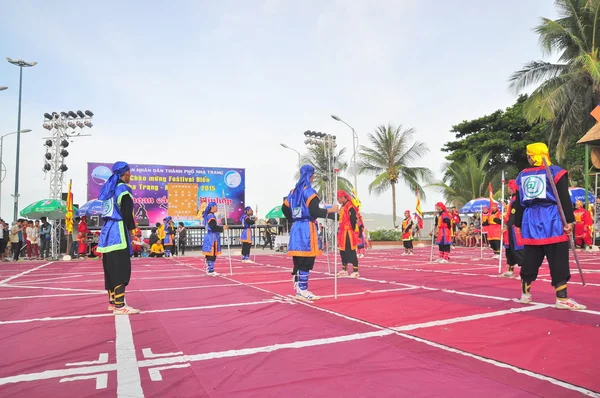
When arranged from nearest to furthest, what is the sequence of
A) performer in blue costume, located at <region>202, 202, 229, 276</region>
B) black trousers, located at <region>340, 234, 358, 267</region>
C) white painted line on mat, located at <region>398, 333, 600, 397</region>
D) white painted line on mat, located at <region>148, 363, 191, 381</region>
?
white painted line on mat, located at <region>398, 333, 600, 397</region>
white painted line on mat, located at <region>148, 363, 191, 381</region>
black trousers, located at <region>340, 234, 358, 267</region>
performer in blue costume, located at <region>202, 202, 229, 276</region>

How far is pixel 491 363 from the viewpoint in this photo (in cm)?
326

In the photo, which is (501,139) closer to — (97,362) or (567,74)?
(567,74)

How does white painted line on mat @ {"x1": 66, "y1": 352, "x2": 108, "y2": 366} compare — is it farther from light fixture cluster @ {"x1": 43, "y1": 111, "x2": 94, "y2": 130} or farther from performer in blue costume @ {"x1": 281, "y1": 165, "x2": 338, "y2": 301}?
light fixture cluster @ {"x1": 43, "y1": 111, "x2": 94, "y2": 130}

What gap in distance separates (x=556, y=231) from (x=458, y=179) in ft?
93.4

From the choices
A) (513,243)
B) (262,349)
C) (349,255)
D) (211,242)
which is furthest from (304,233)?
(211,242)

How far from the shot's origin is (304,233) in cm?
641

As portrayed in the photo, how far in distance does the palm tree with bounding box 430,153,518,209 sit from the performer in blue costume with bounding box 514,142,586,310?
27019 mm

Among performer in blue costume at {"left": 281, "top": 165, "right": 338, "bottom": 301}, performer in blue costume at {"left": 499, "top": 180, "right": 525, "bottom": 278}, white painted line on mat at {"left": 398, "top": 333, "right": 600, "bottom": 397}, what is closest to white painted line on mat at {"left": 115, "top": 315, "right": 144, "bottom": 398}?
white painted line on mat at {"left": 398, "top": 333, "right": 600, "bottom": 397}

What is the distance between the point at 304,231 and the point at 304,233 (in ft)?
0.10

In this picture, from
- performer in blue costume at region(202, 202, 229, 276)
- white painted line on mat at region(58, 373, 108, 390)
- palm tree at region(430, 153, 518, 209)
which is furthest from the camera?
palm tree at region(430, 153, 518, 209)

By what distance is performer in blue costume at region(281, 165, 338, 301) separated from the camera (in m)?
6.31

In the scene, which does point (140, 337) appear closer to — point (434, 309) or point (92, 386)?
point (92, 386)

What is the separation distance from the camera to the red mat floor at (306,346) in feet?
9.41

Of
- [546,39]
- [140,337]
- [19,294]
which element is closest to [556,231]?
[140,337]
